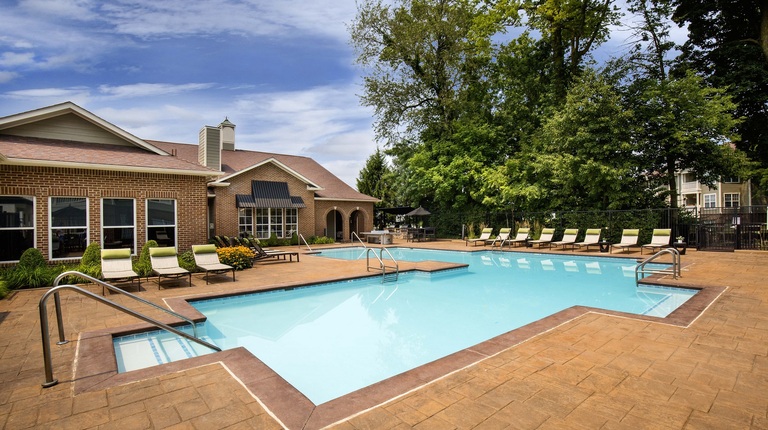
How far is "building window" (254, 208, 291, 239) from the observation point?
2256 cm

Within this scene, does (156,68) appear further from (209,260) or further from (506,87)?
(506,87)

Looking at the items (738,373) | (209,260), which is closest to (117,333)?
(209,260)

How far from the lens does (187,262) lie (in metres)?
11.8

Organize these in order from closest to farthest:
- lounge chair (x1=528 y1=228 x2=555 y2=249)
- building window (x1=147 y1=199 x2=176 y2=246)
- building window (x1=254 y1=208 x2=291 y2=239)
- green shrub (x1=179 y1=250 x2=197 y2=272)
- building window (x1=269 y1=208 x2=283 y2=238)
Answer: green shrub (x1=179 y1=250 x2=197 y2=272) → building window (x1=147 y1=199 x2=176 y2=246) → lounge chair (x1=528 y1=228 x2=555 y2=249) → building window (x1=254 y1=208 x2=291 y2=239) → building window (x1=269 y1=208 x2=283 y2=238)

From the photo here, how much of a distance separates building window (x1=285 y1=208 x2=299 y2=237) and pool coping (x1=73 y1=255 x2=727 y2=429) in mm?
17623

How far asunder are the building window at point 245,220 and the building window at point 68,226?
389 inches

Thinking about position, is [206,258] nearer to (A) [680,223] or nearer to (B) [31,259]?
(B) [31,259]

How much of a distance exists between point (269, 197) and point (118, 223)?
10.2m

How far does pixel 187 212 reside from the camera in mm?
13359

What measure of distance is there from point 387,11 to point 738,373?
28.2 metres

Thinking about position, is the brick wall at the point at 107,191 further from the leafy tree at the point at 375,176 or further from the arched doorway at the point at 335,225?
the leafy tree at the point at 375,176

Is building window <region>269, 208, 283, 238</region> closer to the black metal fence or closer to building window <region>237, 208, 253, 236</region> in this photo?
building window <region>237, 208, 253, 236</region>

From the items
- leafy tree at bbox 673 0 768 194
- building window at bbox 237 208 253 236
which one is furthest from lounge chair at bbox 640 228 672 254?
building window at bbox 237 208 253 236

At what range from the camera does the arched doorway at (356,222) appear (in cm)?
2844
